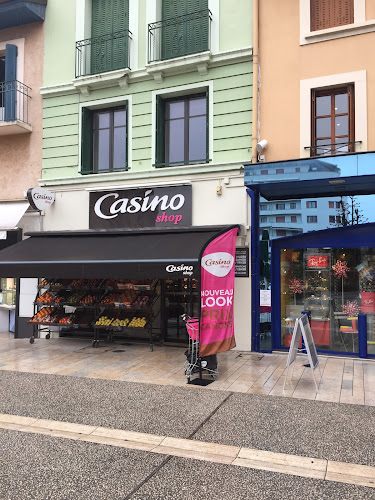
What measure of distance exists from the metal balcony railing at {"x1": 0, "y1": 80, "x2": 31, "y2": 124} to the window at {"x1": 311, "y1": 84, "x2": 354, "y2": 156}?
26.9 feet

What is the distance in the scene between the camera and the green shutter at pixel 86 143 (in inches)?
466

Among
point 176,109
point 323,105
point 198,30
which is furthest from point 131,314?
point 198,30

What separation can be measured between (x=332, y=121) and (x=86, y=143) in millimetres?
6643

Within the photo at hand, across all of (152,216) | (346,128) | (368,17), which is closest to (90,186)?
(152,216)

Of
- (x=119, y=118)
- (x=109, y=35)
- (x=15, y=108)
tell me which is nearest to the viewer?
(x=109, y=35)

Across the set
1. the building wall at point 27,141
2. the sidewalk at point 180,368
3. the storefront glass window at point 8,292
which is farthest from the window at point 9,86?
the sidewalk at point 180,368

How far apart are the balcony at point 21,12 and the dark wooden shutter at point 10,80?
0.71 m

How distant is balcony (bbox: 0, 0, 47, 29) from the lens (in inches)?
460

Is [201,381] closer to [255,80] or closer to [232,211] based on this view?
[232,211]

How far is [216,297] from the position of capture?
748cm

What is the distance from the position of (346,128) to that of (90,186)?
21.8 ft

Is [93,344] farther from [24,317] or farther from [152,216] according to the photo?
[152,216]

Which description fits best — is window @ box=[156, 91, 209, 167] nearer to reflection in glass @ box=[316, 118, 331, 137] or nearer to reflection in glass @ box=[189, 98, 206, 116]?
reflection in glass @ box=[189, 98, 206, 116]

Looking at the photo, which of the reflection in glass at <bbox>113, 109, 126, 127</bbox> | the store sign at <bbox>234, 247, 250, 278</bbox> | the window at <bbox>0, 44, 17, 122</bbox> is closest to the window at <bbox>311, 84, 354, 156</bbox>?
the store sign at <bbox>234, 247, 250, 278</bbox>
